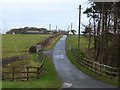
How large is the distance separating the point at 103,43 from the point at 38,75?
15.4m

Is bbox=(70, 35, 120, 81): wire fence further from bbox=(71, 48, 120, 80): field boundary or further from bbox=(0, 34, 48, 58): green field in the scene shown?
bbox=(0, 34, 48, 58): green field

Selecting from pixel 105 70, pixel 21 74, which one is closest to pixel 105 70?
pixel 105 70

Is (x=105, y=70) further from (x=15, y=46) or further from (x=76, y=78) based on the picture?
(x=15, y=46)

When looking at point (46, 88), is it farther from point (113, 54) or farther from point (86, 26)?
point (86, 26)

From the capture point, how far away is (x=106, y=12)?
39.2 metres

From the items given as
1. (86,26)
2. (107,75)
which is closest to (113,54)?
(107,75)

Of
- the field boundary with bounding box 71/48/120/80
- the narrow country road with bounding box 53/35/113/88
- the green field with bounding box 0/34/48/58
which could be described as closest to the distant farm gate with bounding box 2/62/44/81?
the narrow country road with bounding box 53/35/113/88

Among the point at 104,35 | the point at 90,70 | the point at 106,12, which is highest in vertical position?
the point at 106,12

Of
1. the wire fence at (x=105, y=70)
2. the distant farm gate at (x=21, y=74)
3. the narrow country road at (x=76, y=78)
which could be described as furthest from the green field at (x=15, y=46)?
the distant farm gate at (x=21, y=74)

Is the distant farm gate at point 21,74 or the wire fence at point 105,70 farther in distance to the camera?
the wire fence at point 105,70

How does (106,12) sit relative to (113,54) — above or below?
above

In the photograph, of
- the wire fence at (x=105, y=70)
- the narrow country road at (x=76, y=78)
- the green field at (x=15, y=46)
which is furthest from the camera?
the green field at (x=15, y=46)

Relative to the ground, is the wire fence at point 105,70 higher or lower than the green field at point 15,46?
higher

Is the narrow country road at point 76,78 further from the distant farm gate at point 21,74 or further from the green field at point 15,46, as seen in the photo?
the green field at point 15,46
